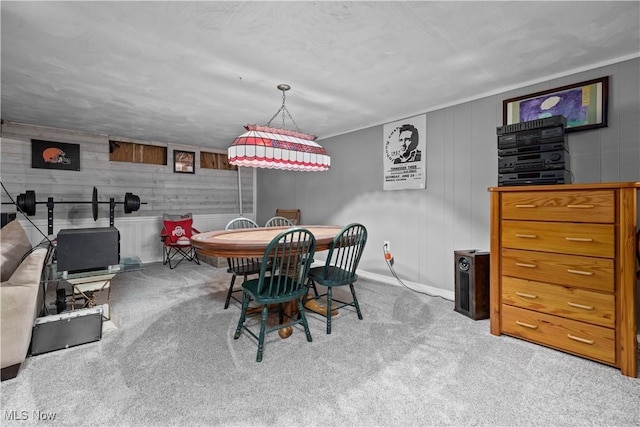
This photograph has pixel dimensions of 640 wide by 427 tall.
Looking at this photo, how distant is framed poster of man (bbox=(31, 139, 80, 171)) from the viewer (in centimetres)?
411

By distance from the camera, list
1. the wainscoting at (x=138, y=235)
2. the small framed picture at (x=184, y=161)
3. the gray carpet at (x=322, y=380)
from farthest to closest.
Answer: the small framed picture at (x=184, y=161)
the wainscoting at (x=138, y=235)
the gray carpet at (x=322, y=380)

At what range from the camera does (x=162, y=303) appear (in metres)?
3.01

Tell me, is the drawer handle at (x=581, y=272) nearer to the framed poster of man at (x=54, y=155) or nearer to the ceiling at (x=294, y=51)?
the ceiling at (x=294, y=51)

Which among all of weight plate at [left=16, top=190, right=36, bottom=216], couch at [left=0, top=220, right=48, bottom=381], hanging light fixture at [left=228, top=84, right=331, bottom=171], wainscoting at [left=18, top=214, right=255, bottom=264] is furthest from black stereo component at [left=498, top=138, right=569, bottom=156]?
wainscoting at [left=18, top=214, right=255, bottom=264]

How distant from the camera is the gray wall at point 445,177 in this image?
2.22m

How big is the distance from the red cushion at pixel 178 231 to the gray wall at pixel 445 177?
196cm

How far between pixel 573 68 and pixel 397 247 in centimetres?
234

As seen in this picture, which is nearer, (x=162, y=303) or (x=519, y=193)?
(x=519, y=193)

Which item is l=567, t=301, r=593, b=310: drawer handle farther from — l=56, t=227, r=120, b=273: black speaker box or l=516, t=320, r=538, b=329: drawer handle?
l=56, t=227, r=120, b=273: black speaker box

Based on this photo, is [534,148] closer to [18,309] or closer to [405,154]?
[405,154]

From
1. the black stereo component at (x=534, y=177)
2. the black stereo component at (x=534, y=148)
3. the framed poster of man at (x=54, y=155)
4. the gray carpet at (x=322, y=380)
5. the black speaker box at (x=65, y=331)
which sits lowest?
the gray carpet at (x=322, y=380)

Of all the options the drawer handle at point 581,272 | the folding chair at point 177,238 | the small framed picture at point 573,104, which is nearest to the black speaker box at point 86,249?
the folding chair at point 177,238

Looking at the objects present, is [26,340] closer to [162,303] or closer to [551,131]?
[162,303]

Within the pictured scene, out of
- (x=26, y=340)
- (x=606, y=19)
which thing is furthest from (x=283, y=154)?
(x=606, y=19)
